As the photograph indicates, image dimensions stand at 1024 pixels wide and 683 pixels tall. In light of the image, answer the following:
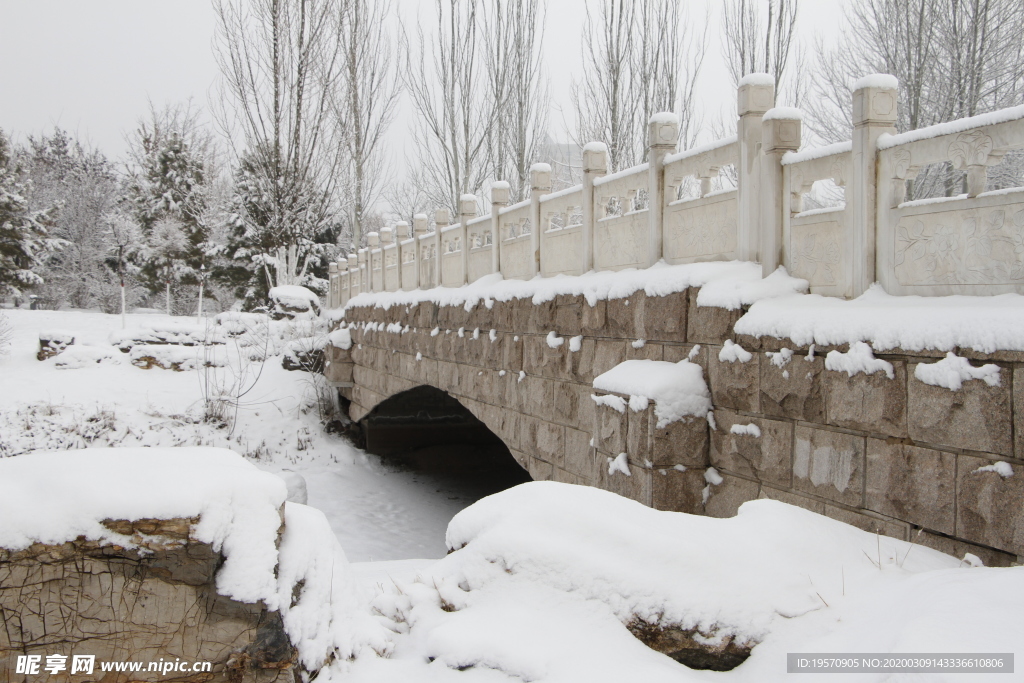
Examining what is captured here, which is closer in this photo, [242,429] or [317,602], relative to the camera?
[317,602]

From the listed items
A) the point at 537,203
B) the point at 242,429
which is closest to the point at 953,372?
the point at 537,203

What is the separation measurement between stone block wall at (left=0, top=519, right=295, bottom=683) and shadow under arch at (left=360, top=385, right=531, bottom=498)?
11314mm

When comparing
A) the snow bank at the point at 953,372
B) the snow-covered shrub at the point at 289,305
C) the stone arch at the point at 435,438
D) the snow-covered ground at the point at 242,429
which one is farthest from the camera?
the snow-covered shrub at the point at 289,305

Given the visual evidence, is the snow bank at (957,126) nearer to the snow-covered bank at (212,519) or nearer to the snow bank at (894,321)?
the snow bank at (894,321)

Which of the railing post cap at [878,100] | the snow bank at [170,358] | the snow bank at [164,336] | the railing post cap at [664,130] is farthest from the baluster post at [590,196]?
the snow bank at [164,336]

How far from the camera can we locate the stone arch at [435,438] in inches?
569

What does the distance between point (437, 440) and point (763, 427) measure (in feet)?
38.9

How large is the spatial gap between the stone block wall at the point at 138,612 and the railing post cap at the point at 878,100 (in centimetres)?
352

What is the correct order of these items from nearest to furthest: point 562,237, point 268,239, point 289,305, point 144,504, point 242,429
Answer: point 144,504 → point 562,237 → point 242,429 → point 289,305 → point 268,239

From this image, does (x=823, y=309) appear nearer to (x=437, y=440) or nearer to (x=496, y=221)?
(x=496, y=221)

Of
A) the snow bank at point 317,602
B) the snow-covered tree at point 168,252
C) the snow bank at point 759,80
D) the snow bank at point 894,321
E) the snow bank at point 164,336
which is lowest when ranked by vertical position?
the snow bank at point 317,602

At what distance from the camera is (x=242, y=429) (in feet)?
48.0

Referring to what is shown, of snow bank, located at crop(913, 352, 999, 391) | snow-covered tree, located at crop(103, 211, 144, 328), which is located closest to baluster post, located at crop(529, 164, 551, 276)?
snow bank, located at crop(913, 352, 999, 391)

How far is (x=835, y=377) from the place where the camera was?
353 cm
